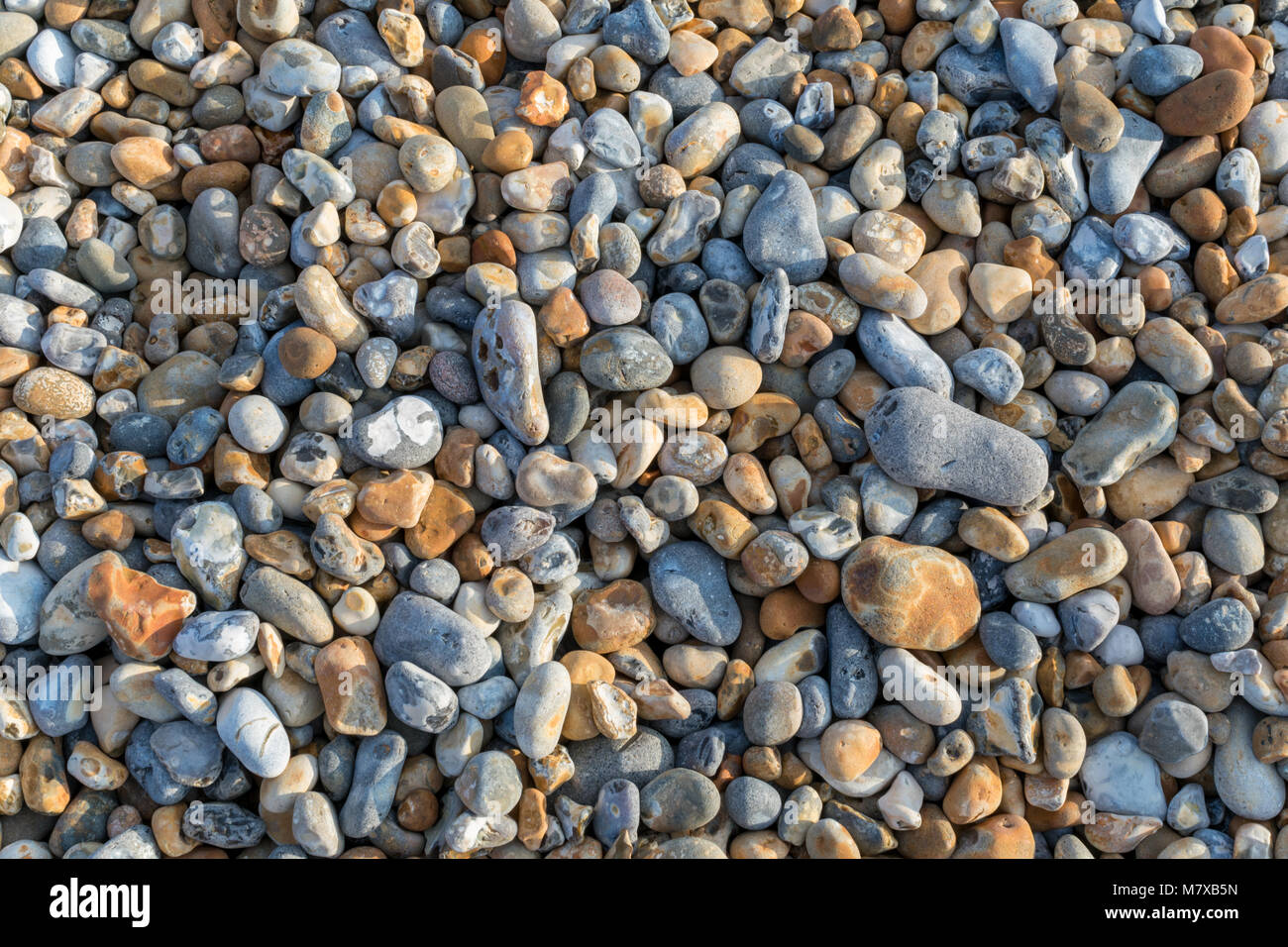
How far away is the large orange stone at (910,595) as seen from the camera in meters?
2.69

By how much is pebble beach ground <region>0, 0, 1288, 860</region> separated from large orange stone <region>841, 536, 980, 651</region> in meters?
0.01

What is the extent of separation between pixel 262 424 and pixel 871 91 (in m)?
2.30

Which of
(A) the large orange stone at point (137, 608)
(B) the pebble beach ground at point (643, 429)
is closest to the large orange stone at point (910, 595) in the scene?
(B) the pebble beach ground at point (643, 429)

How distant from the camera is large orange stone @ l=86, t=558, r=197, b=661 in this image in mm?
2572

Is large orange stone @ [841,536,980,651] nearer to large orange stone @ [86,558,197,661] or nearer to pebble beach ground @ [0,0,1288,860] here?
pebble beach ground @ [0,0,1288,860]

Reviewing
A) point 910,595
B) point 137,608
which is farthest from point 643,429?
point 137,608

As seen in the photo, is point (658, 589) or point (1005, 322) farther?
point (1005, 322)

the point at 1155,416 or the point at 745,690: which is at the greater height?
the point at 1155,416

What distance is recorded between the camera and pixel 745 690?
2.75 metres

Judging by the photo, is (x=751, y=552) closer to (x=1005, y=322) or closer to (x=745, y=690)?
(x=745, y=690)

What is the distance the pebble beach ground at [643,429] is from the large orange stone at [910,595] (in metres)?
0.01

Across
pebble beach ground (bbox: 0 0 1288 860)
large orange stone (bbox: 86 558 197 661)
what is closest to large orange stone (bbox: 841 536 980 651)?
pebble beach ground (bbox: 0 0 1288 860)

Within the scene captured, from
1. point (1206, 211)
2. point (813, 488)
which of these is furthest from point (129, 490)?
point (1206, 211)

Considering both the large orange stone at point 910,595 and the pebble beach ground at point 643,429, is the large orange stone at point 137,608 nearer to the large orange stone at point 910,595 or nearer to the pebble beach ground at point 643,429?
the pebble beach ground at point 643,429
